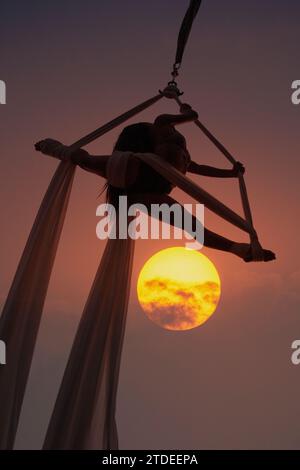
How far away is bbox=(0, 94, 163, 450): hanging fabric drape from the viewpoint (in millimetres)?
5070

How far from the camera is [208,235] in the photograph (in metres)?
5.36

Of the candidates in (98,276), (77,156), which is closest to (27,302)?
(98,276)

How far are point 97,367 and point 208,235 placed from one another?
1.48m

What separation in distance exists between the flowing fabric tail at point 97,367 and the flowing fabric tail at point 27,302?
0.39 metres

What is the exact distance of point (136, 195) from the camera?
5.64 m

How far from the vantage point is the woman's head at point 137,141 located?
574cm

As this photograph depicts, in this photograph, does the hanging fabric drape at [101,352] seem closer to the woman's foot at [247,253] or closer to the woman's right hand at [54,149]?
the woman's foot at [247,253]

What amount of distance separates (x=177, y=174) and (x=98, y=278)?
117 centimetres

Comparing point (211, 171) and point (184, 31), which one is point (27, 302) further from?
point (184, 31)

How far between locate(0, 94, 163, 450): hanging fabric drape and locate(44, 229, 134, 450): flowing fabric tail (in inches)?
15.3

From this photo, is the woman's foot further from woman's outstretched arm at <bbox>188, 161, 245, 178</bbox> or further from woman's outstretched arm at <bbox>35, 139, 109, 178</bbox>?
woman's outstretched arm at <bbox>35, 139, 109, 178</bbox>

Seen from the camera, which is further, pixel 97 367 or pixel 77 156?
pixel 77 156

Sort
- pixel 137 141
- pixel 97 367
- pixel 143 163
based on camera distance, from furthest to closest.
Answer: pixel 137 141 → pixel 143 163 → pixel 97 367

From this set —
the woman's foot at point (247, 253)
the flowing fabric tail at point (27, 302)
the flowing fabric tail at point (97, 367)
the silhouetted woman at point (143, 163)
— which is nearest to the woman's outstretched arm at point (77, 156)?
the silhouetted woman at point (143, 163)
